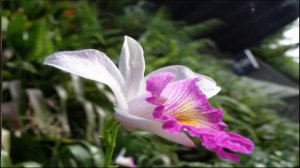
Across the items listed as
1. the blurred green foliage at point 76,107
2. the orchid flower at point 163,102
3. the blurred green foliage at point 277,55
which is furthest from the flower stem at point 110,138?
the blurred green foliage at point 277,55

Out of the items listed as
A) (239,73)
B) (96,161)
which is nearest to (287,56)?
(239,73)

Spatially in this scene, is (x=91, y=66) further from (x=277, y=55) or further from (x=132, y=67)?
(x=277, y=55)

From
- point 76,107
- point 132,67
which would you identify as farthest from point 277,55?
point 132,67

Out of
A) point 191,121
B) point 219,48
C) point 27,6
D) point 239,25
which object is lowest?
point 219,48

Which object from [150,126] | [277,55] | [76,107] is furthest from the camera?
[277,55]

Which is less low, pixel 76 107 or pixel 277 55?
pixel 76 107

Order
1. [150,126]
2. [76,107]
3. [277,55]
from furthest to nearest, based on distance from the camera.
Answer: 1. [277,55]
2. [76,107]
3. [150,126]

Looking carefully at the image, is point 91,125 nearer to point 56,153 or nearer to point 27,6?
point 56,153

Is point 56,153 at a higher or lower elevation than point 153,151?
higher
